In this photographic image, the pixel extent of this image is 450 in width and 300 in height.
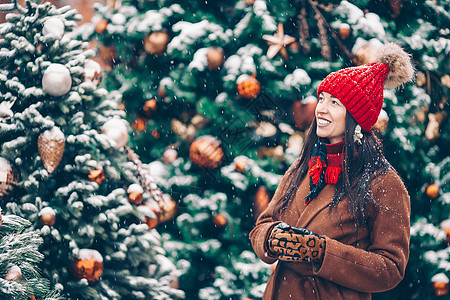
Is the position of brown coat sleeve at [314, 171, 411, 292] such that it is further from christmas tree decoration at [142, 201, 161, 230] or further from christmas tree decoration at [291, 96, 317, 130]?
christmas tree decoration at [142, 201, 161, 230]

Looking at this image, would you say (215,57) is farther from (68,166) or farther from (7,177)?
(7,177)

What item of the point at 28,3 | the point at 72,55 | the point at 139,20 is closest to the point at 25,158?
the point at 72,55

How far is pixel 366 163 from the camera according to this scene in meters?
1.84

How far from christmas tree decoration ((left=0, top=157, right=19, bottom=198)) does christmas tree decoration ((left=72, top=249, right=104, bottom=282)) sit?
16.1 inches

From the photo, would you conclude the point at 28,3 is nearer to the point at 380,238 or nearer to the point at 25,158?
the point at 25,158

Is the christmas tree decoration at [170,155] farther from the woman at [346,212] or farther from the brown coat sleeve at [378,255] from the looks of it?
the brown coat sleeve at [378,255]

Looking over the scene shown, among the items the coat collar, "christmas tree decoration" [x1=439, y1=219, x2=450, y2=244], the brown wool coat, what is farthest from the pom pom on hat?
"christmas tree decoration" [x1=439, y1=219, x2=450, y2=244]

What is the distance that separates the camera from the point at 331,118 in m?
1.86

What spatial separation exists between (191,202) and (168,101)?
0.57 metres

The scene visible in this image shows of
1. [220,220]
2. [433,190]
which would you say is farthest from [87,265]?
[433,190]

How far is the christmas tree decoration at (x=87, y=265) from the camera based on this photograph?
2.25 meters

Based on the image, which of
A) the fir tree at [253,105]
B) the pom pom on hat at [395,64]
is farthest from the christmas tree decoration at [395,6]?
the pom pom on hat at [395,64]

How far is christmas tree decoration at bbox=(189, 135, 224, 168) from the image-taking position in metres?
2.66

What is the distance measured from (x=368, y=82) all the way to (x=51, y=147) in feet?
4.41
